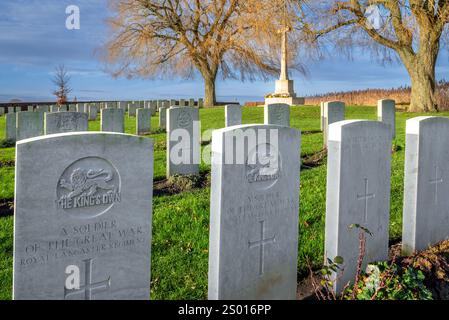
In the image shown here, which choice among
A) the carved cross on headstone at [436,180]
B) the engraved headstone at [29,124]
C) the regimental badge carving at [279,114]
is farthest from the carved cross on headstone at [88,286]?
the engraved headstone at [29,124]

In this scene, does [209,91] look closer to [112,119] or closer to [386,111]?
[386,111]

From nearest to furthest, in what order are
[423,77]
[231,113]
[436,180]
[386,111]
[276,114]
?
1. [436,180]
2. [276,114]
3. [231,113]
4. [386,111]
5. [423,77]

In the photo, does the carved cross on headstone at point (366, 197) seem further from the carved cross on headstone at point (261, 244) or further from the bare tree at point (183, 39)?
the bare tree at point (183, 39)

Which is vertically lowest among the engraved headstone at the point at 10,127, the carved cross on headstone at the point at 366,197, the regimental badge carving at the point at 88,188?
A: the carved cross on headstone at the point at 366,197

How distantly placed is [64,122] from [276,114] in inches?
205

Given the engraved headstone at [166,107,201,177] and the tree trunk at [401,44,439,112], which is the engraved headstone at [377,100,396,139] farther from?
the tree trunk at [401,44,439,112]

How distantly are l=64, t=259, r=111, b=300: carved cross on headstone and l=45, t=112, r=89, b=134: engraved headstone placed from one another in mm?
6593

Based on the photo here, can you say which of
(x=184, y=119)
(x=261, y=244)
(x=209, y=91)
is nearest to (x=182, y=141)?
(x=184, y=119)

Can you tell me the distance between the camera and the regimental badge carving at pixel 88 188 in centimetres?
333

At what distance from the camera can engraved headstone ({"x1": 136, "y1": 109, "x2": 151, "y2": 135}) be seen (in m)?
17.4

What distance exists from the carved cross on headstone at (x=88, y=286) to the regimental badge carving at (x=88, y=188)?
36 cm

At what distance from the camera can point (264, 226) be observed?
4.36 m

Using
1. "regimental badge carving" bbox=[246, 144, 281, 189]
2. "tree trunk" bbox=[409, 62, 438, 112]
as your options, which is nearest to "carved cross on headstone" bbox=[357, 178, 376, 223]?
"regimental badge carving" bbox=[246, 144, 281, 189]

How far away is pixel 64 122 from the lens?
999 centimetres
